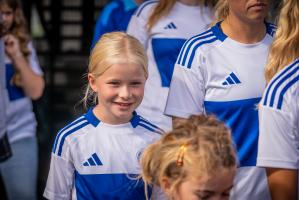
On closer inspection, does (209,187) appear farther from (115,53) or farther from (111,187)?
(115,53)

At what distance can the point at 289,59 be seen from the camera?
4086 millimetres

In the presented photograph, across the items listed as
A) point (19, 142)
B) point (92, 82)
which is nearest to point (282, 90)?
point (92, 82)

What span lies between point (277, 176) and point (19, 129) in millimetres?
2715

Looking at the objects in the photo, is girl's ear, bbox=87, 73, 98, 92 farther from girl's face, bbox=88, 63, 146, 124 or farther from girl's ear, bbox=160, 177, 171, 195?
girl's ear, bbox=160, 177, 171, 195

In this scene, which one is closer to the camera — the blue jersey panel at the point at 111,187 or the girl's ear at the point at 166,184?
the girl's ear at the point at 166,184

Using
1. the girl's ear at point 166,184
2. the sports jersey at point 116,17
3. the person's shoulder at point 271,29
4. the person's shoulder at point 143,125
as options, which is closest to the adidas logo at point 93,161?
the person's shoulder at point 143,125

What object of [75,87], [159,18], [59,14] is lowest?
[75,87]

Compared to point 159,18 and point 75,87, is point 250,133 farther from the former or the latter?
point 75,87

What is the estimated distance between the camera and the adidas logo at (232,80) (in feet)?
14.3

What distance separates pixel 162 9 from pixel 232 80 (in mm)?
1212

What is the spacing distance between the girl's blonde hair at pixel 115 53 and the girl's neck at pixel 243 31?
0.40 m

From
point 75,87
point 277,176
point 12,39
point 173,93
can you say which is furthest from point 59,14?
point 277,176

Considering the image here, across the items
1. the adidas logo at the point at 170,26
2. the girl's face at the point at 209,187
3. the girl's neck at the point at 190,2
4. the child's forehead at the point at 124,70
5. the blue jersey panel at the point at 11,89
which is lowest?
the blue jersey panel at the point at 11,89

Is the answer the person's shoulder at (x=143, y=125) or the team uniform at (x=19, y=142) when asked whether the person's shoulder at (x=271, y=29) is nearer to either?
the person's shoulder at (x=143, y=125)
